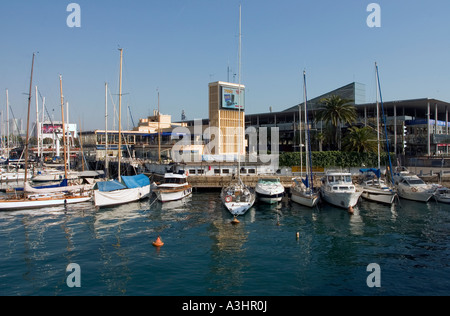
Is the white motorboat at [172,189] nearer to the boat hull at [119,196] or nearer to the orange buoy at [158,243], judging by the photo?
the boat hull at [119,196]

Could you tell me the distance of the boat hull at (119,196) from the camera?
38.1m

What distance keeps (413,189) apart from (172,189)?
96.1 feet

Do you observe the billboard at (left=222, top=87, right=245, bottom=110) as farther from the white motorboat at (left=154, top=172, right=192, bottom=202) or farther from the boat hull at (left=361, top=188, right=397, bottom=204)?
the boat hull at (left=361, top=188, right=397, bottom=204)

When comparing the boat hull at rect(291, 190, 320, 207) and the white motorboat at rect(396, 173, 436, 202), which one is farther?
the white motorboat at rect(396, 173, 436, 202)

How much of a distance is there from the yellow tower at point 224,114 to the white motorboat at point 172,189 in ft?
85.1

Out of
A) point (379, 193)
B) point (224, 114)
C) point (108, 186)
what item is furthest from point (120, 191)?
point (224, 114)

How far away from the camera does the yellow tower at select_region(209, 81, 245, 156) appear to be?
72.1m

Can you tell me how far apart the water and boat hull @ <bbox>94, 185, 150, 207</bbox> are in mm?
1858

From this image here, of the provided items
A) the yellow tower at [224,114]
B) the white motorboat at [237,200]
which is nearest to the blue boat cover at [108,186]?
the white motorboat at [237,200]

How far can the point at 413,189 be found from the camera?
40.9 metres

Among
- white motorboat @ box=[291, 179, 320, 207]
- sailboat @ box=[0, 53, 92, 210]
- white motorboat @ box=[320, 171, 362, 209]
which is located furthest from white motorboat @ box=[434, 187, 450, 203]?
sailboat @ box=[0, 53, 92, 210]

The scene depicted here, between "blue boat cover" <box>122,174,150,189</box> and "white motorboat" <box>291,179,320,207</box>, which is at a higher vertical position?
"blue boat cover" <box>122,174,150,189</box>
